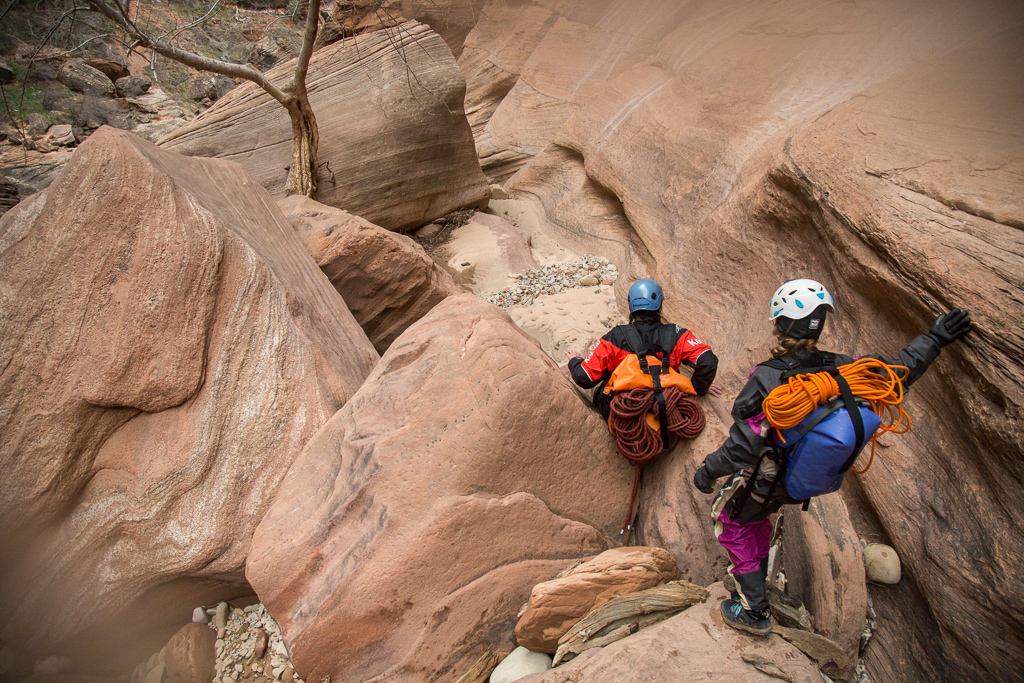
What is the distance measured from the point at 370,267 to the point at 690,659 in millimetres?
3689

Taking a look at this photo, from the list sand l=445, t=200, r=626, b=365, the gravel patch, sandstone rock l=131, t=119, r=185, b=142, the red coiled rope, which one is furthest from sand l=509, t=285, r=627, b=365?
sandstone rock l=131, t=119, r=185, b=142

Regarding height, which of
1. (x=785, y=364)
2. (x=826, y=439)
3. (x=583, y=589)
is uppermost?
(x=785, y=364)

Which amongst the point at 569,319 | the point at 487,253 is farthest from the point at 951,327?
the point at 487,253

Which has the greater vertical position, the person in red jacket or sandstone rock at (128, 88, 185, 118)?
the person in red jacket

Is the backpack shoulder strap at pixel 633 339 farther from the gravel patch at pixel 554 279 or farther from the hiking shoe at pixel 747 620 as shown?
the gravel patch at pixel 554 279

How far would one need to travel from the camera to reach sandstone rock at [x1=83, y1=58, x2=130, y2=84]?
37.9ft

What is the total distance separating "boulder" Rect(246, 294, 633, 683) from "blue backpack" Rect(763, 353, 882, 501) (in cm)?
106

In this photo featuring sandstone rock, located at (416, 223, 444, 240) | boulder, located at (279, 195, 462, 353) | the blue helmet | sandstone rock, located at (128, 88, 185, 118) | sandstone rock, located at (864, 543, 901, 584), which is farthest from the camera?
sandstone rock, located at (128, 88, 185, 118)

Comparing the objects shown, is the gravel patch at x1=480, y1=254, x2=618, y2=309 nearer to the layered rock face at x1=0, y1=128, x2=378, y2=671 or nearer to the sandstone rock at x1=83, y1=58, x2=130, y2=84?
the layered rock face at x1=0, y1=128, x2=378, y2=671

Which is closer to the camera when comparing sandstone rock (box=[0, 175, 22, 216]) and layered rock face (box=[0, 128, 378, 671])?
layered rock face (box=[0, 128, 378, 671])

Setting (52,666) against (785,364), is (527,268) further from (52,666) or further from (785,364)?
(52,666)

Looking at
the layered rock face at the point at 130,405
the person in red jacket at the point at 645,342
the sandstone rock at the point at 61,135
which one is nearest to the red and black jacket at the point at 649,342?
the person in red jacket at the point at 645,342

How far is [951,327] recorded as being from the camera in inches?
86.4

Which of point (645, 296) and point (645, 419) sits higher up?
point (645, 296)
